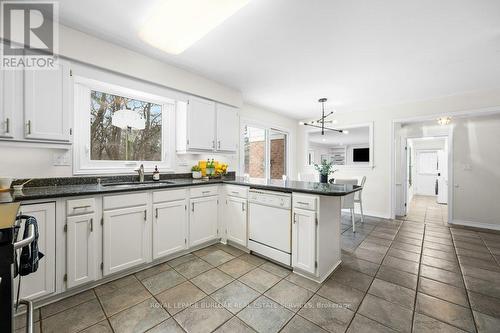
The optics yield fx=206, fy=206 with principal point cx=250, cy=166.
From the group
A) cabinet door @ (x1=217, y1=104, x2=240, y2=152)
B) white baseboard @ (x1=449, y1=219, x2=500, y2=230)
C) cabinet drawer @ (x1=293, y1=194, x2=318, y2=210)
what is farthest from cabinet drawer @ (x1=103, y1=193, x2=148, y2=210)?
white baseboard @ (x1=449, y1=219, x2=500, y2=230)

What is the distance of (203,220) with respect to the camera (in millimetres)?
2758

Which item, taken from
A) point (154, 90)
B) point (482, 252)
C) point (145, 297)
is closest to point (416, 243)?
point (482, 252)

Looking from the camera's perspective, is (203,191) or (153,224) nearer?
(153,224)

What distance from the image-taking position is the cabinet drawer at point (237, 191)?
2.69 metres

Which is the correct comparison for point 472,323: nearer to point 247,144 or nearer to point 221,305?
point 221,305

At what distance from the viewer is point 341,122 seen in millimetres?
5121

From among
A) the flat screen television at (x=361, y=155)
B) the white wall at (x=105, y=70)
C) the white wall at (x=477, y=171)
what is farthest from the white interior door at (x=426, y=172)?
the white wall at (x=105, y=70)

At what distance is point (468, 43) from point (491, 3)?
0.66 m

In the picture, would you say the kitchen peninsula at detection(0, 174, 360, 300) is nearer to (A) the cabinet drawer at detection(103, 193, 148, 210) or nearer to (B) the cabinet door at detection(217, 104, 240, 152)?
(A) the cabinet drawer at detection(103, 193, 148, 210)

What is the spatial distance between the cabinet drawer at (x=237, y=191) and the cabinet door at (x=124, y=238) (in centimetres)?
108

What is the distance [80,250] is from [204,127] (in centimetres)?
205

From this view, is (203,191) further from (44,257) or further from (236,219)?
(44,257)

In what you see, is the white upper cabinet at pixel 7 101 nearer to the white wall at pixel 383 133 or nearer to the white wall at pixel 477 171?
the white wall at pixel 383 133

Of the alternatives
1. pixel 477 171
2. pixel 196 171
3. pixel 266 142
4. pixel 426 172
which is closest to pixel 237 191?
pixel 196 171
